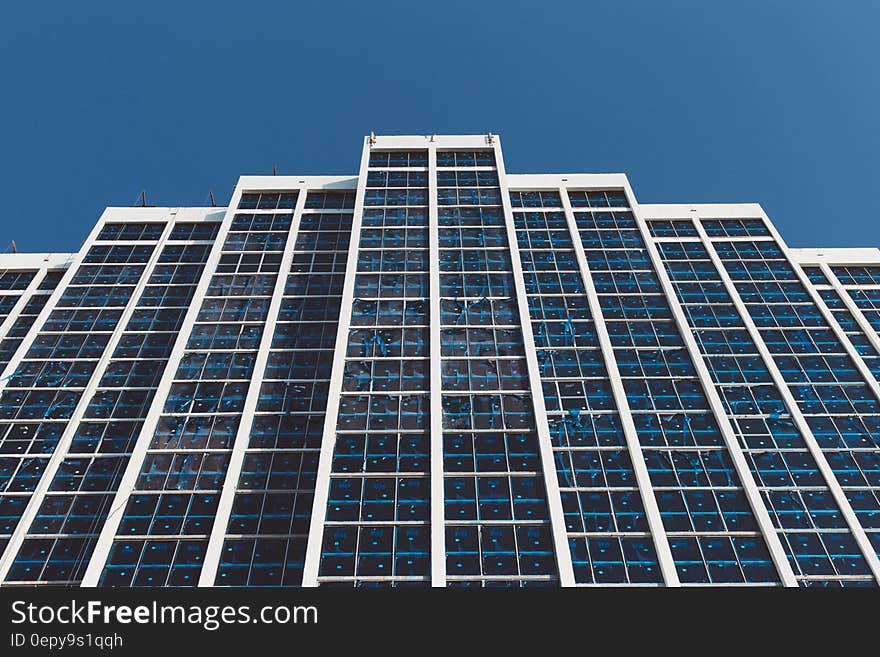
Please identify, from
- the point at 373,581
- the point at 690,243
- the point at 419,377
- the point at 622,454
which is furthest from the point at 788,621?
the point at 690,243

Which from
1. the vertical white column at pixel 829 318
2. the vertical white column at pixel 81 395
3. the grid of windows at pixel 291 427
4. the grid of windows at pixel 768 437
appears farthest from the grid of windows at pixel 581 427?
the vertical white column at pixel 81 395

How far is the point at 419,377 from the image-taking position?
5281cm

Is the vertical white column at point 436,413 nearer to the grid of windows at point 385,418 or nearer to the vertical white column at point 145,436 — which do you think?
the grid of windows at point 385,418

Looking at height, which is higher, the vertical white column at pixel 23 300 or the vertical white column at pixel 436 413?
the vertical white column at pixel 23 300

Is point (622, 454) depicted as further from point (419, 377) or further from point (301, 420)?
point (301, 420)

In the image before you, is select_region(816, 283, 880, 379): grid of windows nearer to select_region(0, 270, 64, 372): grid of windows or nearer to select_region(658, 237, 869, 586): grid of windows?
select_region(658, 237, 869, 586): grid of windows

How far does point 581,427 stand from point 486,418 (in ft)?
24.6

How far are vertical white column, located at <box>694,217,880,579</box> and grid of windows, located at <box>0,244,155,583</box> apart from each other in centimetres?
4566

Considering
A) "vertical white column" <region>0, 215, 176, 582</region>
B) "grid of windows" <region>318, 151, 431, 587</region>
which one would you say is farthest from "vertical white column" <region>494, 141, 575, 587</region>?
"vertical white column" <region>0, 215, 176, 582</region>

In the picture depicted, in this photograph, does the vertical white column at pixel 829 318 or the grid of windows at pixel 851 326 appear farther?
the grid of windows at pixel 851 326

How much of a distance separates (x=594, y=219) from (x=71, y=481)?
5473 centimetres

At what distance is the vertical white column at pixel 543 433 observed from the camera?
39.1 meters

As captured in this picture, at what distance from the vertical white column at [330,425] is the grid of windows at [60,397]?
16927 millimetres

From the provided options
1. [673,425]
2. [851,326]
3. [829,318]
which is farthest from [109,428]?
[851,326]
